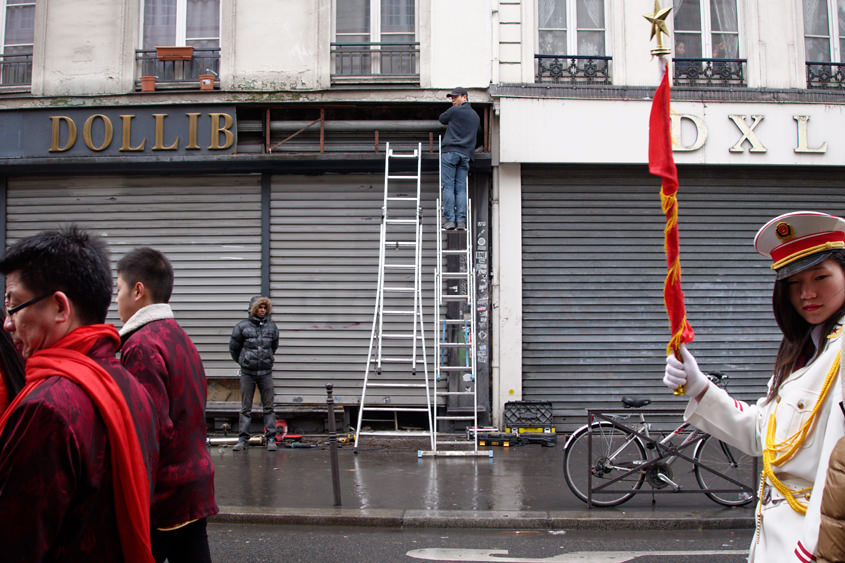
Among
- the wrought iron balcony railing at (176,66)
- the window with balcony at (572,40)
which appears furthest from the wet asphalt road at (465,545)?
the wrought iron balcony railing at (176,66)

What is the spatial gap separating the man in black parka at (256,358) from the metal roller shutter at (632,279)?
3828mm

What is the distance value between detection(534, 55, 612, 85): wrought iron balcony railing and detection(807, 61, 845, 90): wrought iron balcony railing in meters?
3.32

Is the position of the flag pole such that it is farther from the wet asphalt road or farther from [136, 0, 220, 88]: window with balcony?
[136, 0, 220, 88]: window with balcony

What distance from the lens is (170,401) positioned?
10.8 feet

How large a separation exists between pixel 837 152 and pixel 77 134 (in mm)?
11785

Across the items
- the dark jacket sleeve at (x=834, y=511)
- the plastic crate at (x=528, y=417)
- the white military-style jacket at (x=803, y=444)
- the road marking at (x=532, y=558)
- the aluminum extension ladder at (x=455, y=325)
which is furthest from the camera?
the plastic crate at (x=528, y=417)

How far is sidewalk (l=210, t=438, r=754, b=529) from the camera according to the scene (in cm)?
657

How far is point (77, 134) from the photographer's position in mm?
11148

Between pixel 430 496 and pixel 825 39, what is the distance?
10033 millimetres

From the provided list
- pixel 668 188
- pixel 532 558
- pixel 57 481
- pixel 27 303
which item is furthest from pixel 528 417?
pixel 57 481

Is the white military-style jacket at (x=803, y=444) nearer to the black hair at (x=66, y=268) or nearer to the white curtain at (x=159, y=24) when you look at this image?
the black hair at (x=66, y=268)

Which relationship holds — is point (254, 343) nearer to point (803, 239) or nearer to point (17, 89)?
point (17, 89)

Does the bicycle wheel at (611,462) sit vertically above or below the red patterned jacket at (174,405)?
below

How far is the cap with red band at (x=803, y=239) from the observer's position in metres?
2.40
